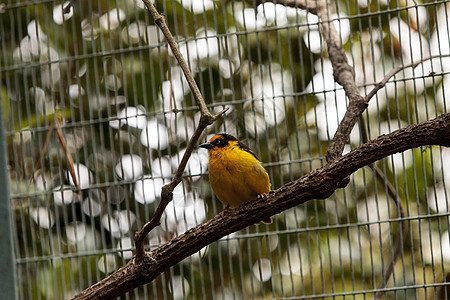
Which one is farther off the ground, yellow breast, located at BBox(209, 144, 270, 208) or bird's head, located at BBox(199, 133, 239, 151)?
bird's head, located at BBox(199, 133, 239, 151)

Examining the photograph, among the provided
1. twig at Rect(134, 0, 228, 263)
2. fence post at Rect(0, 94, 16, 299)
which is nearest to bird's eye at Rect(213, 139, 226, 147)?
twig at Rect(134, 0, 228, 263)

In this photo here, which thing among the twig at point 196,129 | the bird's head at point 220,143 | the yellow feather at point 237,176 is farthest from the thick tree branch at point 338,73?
the twig at point 196,129

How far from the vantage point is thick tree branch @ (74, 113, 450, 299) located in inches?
101

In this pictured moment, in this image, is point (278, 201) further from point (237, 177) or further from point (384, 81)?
point (384, 81)

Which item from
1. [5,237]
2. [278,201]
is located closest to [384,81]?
[278,201]

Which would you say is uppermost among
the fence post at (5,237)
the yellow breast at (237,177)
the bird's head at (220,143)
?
the bird's head at (220,143)

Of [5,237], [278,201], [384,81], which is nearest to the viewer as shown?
[5,237]

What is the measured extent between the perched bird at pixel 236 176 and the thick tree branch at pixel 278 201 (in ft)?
1.57

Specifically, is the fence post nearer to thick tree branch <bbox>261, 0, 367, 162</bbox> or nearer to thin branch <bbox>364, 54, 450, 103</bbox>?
thick tree branch <bbox>261, 0, 367, 162</bbox>

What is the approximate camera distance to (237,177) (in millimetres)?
3322

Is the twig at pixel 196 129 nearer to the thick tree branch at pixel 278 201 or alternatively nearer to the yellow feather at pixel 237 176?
the thick tree branch at pixel 278 201

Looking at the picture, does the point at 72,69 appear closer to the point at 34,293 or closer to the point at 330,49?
the point at 34,293

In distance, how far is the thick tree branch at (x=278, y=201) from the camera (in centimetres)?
257

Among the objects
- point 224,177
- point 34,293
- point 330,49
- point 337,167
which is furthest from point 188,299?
point 337,167
